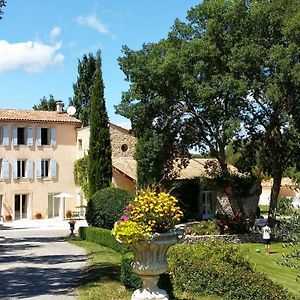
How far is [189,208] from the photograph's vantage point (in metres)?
39.9

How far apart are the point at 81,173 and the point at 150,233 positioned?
3511 cm

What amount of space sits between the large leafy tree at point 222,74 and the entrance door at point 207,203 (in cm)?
971

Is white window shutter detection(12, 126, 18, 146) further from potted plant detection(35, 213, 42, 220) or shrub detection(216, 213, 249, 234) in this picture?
shrub detection(216, 213, 249, 234)

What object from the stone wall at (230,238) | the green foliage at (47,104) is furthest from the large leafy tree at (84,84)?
the stone wall at (230,238)

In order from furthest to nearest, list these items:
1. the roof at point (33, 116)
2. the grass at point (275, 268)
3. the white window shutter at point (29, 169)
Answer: the white window shutter at point (29, 169), the roof at point (33, 116), the grass at point (275, 268)

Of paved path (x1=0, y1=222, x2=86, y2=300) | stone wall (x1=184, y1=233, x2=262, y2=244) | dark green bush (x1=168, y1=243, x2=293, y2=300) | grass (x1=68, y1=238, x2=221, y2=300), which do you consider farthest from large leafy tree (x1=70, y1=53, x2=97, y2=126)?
dark green bush (x1=168, y1=243, x2=293, y2=300)

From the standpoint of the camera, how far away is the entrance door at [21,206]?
43.8m

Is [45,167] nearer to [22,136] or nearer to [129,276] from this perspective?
[22,136]

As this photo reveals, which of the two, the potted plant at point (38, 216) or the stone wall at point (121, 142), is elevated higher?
the stone wall at point (121, 142)

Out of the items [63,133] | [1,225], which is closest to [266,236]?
[1,225]

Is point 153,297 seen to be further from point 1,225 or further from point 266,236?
point 1,225

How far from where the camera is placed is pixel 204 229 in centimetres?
2944

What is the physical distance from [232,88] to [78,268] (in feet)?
41.4

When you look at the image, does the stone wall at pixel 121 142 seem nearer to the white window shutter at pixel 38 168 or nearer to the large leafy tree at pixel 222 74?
the white window shutter at pixel 38 168
